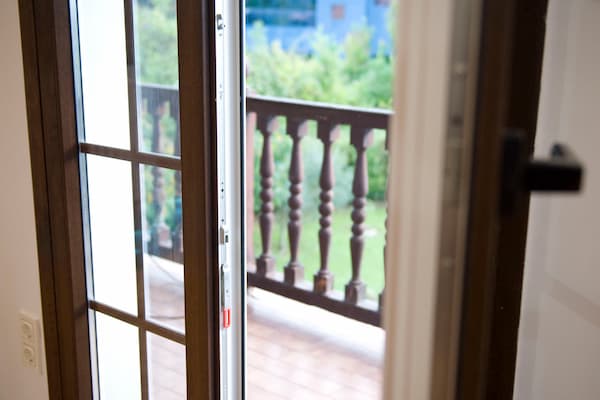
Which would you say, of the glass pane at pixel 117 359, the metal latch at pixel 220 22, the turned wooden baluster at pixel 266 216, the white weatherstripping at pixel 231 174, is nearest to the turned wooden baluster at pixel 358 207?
the turned wooden baluster at pixel 266 216

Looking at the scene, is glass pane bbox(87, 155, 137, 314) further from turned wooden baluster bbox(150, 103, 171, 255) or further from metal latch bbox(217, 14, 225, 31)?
metal latch bbox(217, 14, 225, 31)

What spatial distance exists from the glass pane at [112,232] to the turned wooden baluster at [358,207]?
159 cm

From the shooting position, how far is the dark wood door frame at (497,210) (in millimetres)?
663

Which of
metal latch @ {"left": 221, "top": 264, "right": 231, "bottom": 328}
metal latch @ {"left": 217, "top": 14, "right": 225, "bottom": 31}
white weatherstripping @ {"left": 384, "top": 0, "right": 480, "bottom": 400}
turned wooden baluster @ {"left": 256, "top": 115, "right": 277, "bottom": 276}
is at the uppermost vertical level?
metal latch @ {"left": 217, "top": 14, "right": 225, "bottom": 31}

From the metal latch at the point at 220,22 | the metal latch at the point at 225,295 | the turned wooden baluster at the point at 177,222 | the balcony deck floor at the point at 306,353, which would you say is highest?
the metal latch at the point at 220,22

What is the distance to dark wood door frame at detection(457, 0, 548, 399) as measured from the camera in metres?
0.66

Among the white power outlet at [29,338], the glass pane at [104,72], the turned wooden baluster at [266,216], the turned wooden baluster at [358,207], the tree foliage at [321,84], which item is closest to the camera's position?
the glass pane at [104,72]

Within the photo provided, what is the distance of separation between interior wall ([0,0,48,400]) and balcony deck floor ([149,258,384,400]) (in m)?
0.92

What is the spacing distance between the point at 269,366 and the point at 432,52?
2403mm

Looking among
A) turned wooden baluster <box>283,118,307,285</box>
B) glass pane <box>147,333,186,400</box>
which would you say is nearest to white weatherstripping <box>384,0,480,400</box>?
glass pane <box>147,333,186,400</box>

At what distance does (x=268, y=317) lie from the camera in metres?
3.41

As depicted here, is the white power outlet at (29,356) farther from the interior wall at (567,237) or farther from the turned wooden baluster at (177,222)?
the interior wall at (567,237)

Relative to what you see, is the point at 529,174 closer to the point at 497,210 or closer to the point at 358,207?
the point at 497,210

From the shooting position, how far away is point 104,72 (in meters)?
1.74
